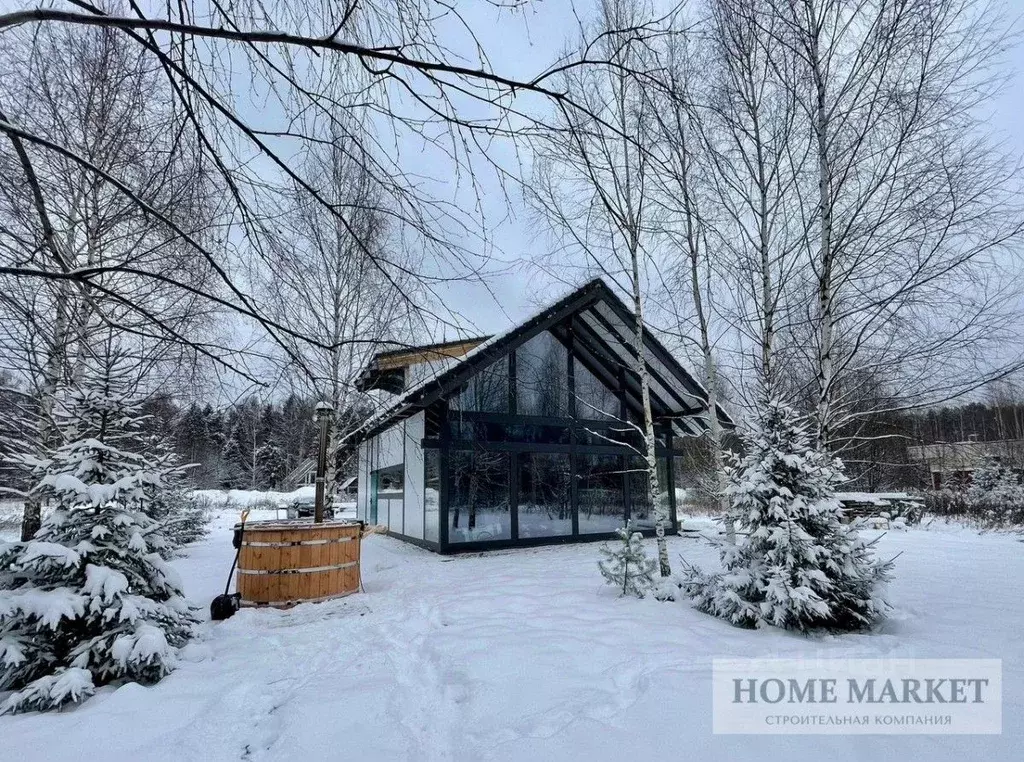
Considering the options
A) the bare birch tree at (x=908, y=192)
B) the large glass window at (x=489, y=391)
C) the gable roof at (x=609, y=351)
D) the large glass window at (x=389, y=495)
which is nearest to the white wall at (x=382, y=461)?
the large glass window at (x=389, y=495)

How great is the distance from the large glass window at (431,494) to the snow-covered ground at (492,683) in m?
3.71

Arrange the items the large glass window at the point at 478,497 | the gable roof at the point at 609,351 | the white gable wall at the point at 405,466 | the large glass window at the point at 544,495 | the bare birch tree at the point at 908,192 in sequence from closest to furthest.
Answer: the bare birch tree at the point at 908,192 < the large glass window at the point at 478,497 < the gable roof at the point at 609,351 < the large glass window at the point at 544,495 < the white gable wall at the point at 405,466

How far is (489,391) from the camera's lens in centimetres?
1093

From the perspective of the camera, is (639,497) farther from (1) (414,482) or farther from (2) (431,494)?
(1) (414,482)

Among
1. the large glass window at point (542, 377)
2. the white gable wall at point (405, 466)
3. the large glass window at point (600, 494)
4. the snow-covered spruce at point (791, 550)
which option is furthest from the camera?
the large glass window at point (600, 494)

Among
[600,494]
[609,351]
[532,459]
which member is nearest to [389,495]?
[532,459]

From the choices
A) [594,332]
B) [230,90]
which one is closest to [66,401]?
[230,90]

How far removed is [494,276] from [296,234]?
1.22 metres

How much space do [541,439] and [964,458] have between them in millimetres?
20709

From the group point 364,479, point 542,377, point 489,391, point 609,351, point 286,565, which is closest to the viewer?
point 286,565

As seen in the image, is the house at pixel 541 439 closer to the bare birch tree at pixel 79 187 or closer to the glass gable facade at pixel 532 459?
the glass gable facade at pixel 532 459

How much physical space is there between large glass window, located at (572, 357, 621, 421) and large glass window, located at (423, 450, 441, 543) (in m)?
3.56

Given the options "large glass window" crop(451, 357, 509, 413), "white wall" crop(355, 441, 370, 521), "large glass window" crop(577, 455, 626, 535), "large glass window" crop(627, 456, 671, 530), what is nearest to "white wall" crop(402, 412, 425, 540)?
"large glass window" crop(451, 357, 509, 413)
